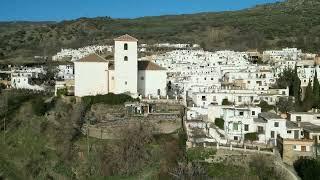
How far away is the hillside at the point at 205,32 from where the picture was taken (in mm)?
86250

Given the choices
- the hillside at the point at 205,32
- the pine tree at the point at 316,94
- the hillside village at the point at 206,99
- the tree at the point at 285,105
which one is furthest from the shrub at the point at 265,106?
the hillside at the point at 205,32

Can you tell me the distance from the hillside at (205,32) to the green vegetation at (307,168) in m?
45.8

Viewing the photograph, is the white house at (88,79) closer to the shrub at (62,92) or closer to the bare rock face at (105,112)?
the shrub at (62,92)

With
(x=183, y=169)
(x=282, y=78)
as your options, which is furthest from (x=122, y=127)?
(x=282, y=78)

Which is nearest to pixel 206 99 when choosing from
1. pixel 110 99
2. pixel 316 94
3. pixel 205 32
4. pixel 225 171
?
pixel 110 99

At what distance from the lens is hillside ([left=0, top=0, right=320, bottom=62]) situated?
8625 centimetres

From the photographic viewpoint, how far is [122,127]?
121 ft

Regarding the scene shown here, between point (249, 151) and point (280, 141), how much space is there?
7.65ft

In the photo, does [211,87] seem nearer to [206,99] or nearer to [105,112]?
[206,99]

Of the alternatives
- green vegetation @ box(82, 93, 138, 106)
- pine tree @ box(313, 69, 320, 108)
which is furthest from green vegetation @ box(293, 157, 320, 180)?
green vegetation @ box(82, 93, 138, 106)

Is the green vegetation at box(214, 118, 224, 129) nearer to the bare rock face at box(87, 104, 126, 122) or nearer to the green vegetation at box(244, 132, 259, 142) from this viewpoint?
the green vegetation at box(244, 132, 259, 142)

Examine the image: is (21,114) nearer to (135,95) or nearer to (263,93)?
(135,95)

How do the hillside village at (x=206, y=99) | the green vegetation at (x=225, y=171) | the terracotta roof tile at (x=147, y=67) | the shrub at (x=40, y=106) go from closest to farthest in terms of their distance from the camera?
the green vegetation at (x=225, y=171) → the hillside village at (x=206, y=99) → the shrub at (x=40, y=106) → the terracotta roof tile at (x=147, y=67)

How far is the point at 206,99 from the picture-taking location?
41469 millimetres
